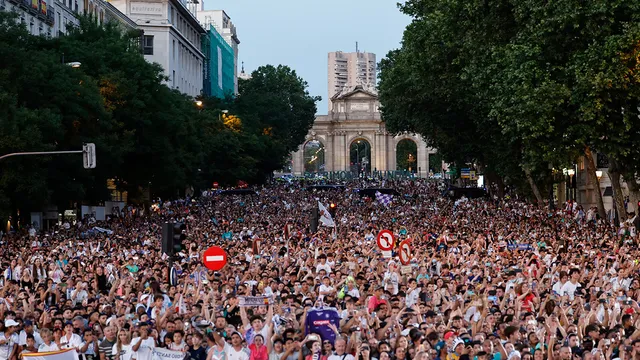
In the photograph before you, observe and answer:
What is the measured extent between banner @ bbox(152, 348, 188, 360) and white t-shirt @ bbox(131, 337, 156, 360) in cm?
6

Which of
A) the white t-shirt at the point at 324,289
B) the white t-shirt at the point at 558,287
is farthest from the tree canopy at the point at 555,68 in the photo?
the white t-shirt at the point at 324,289

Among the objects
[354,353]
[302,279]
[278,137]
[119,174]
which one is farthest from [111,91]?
[278,137]

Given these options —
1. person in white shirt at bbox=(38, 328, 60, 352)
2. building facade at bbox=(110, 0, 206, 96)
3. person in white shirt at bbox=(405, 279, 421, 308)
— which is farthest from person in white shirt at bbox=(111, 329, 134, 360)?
building facade at bbox=(110, 0, 206, 96)

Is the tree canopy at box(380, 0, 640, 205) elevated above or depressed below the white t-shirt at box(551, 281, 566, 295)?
above

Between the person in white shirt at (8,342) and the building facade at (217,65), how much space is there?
362 ft

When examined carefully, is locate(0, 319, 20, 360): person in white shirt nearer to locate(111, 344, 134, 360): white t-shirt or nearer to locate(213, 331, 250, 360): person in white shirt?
locate(111, 344, 134, 360): white t-shirt

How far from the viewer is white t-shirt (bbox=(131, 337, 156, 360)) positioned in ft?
46.0

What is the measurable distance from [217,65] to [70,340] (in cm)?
12518

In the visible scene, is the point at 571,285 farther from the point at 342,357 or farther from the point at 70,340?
the point at 70,340

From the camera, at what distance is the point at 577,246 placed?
30.1m

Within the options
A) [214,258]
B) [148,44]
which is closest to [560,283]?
[214,258]

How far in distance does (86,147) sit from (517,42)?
48.0ft

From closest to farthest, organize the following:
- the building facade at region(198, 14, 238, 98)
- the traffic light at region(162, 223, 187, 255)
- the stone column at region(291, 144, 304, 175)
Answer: the traffic light at region(162, 223, 187, 255) → the building facade at region(198, 14, 238, 98) → the stone column at region(291, 144, 304, 175)

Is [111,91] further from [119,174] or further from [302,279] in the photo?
[302,279]
